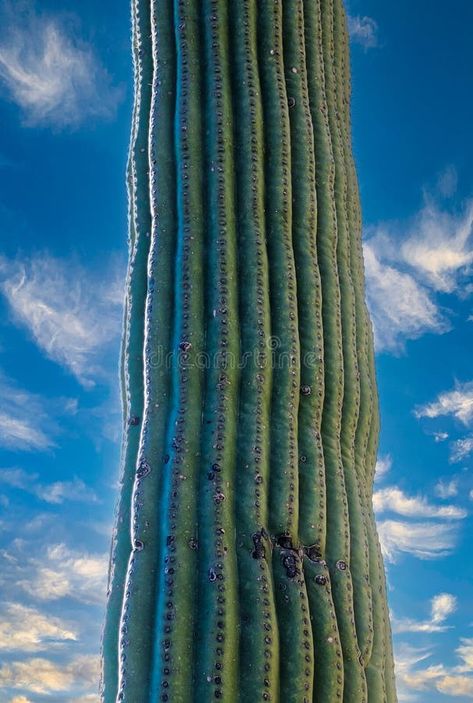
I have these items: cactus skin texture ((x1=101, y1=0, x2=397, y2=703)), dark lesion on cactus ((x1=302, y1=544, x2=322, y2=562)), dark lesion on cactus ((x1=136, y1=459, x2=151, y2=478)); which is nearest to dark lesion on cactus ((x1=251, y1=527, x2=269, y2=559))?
cactus skin texture ((x1=101, y1=0, x2=397, y2=703))

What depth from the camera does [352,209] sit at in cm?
752

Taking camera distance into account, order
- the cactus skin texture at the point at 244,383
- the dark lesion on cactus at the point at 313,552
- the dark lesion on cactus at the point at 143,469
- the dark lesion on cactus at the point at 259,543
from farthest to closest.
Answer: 1. the dark lesion on cactus at the point at 143,469
2. the dark lesion on cactus at the point at 313,552
3. the dark lesion on cactus at the point at 259,543
4. the cactus skin texture at the point at 244,383

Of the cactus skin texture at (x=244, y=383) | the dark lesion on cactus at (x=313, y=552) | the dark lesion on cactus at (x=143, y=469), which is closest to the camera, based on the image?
the cactus skin texture at (x=244, y=383)

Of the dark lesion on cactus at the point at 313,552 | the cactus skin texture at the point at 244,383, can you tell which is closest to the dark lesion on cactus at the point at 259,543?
the cactus skin texture at the point at 244,383

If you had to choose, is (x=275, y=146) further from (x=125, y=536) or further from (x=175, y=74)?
(x=125, y=536)

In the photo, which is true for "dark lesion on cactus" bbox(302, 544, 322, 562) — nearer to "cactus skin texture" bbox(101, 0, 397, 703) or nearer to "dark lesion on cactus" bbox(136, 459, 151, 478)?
"cactus skin texture" bbox(101, 0, 397, 703)

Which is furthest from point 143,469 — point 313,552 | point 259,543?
point 313,552

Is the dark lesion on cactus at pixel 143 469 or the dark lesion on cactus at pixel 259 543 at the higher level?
the dark lesion on cactus at pixel 143 469

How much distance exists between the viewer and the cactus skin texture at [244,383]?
470 centimetres

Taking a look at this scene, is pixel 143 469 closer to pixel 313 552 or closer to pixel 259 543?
pixel 259 543

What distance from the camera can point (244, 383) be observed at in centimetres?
568

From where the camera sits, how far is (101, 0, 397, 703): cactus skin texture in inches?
185

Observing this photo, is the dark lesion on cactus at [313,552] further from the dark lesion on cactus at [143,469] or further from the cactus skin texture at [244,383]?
the dark lesion on cactus at [143,469]

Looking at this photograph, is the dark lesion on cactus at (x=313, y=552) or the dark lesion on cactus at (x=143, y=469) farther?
the dark lesion on cactus at (x=143, y=469)
